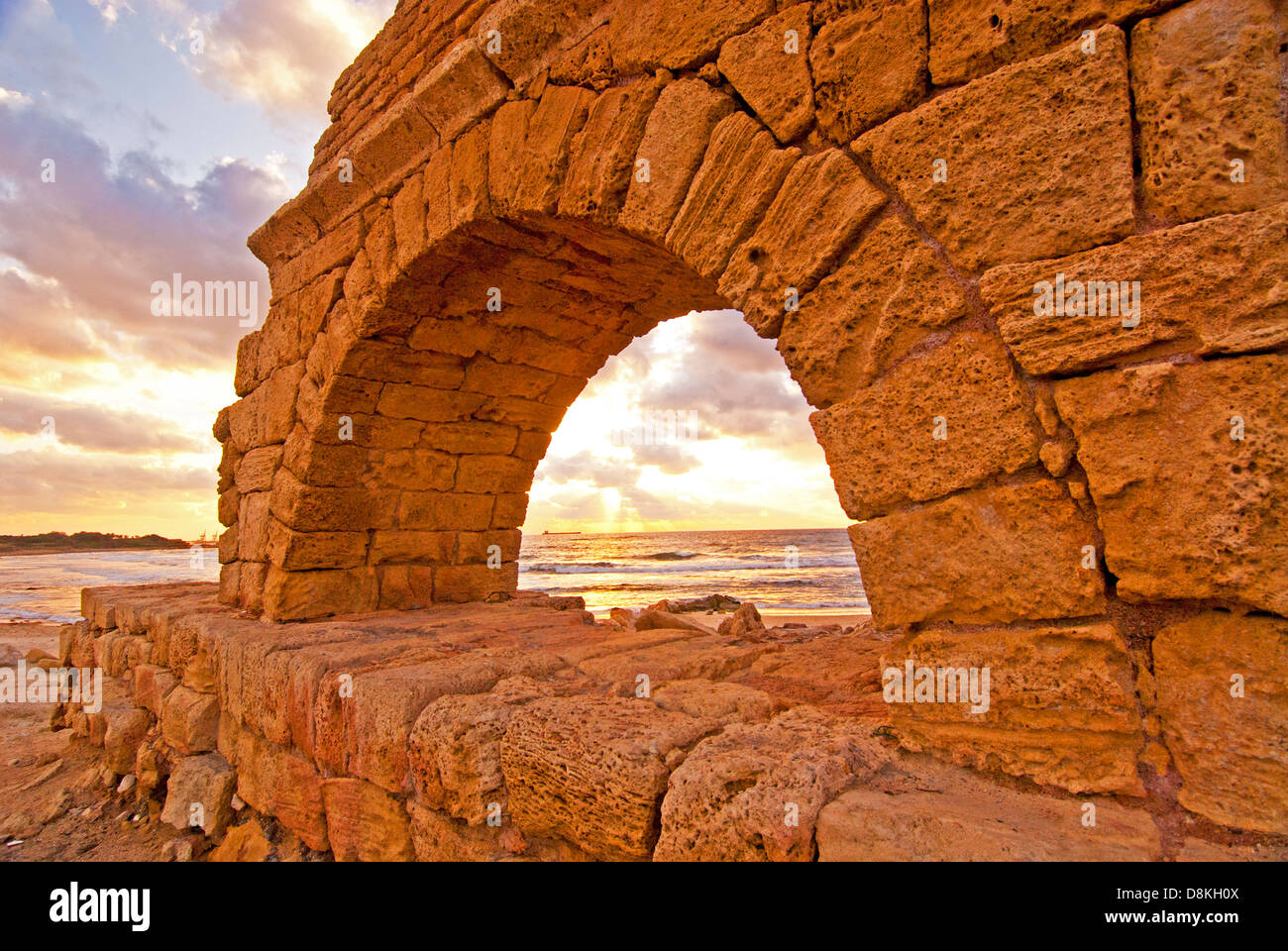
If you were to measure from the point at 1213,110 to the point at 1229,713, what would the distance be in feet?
4.02

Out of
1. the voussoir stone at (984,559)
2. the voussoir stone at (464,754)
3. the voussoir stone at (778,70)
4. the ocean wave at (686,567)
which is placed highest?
the voussoir stone at (778,70)

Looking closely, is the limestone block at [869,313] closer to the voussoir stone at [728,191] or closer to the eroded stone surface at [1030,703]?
the voussoir stone at [728,191]

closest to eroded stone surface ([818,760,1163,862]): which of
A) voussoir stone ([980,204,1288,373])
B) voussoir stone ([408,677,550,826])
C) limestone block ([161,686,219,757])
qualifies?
voussoir stone ([980,204,1288,373])

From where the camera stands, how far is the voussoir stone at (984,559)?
1.49 metres

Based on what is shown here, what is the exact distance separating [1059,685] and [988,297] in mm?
903

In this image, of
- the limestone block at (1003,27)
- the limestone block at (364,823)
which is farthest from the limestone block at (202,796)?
the limestone block at (1003,27)

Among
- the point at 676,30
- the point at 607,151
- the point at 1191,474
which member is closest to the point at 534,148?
the point at 607,151

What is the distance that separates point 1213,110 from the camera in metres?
1.37

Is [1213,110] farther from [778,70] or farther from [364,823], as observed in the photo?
[364,823]

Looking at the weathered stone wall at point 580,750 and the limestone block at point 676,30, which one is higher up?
the limestone block at point 676,30

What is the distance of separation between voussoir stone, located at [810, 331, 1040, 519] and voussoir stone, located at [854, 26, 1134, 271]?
0.85 feet

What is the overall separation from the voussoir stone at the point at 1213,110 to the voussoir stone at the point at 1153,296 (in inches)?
3.1
